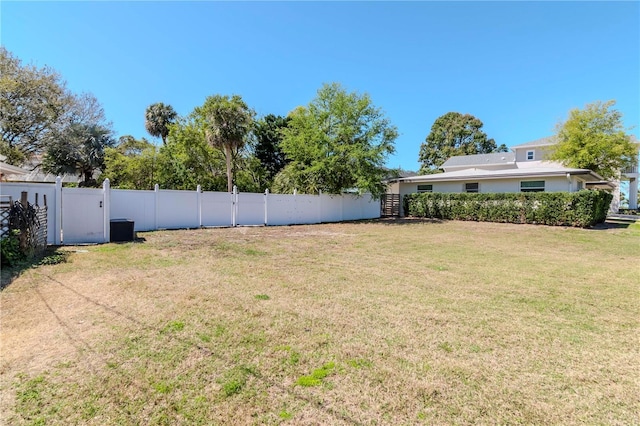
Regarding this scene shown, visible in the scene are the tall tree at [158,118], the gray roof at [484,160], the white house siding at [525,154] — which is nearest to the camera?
the tall tree at [158,118]

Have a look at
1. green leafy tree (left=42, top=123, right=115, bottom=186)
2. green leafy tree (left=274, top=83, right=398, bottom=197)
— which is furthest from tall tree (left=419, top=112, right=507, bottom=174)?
green leafy tree (left=42, top=123, right=115, bottom=186)

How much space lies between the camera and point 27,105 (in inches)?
758

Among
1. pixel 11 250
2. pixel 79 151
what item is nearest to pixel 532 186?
pixel 11 250

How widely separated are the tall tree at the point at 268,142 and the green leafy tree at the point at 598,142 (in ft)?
72.3

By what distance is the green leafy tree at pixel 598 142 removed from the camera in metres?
20.8

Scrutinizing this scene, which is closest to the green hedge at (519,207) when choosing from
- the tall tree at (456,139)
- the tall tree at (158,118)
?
the tall tree at (158,118)

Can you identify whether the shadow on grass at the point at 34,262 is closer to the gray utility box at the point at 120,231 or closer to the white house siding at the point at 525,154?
the gray utility box at the point at 120,231

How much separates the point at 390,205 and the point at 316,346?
68.1ft

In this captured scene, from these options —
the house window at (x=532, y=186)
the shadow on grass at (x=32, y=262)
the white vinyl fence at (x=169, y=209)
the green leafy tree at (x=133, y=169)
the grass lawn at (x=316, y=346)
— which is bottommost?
the grass lawn at (x=316, y=346)

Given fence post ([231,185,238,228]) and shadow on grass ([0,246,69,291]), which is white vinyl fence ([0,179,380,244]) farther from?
shadow on grass ([0,246,69,291])

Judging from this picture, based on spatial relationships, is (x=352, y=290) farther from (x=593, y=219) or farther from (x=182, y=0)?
(x=593, y=219)

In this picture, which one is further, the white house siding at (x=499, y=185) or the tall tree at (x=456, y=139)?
the tall tree at (x=456, y=139)

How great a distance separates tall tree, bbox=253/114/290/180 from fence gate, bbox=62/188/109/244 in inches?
710

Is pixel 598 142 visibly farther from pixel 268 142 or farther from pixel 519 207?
pixel 268 142
